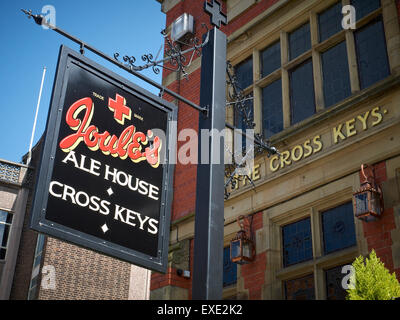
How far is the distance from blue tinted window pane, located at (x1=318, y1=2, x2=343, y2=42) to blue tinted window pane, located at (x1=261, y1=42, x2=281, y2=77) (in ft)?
3.65

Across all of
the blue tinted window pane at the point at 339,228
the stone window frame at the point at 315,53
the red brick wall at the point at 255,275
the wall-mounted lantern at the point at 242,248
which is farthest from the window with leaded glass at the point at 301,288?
the stone window frame at the point at 315,53

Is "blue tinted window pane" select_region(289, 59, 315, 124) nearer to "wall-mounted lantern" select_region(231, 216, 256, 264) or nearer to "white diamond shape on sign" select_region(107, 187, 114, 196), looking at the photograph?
"wall-mounted lantern" select_region(231, 216, 256, 264)

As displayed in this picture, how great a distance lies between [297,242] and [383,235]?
1879 millimetres

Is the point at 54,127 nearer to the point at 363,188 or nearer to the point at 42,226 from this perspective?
the point at 42,226

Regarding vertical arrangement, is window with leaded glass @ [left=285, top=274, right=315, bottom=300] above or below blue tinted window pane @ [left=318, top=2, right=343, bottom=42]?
below

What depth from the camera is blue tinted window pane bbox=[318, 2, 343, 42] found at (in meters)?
10.2

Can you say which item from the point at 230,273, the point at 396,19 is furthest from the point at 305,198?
the point at 396,19

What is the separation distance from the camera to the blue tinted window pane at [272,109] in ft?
35.2

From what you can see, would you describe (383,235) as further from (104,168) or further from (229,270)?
(104,168)

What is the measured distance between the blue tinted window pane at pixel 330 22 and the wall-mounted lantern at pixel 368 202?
3.63 meters

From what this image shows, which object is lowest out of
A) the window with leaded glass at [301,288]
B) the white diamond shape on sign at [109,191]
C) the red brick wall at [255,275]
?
the white diamond shape on sign at [109,191]

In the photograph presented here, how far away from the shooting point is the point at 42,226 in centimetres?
414

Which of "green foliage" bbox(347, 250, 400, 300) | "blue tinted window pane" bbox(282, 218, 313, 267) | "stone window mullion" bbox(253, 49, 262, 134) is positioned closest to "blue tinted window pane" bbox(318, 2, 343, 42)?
"stone window mullion" bbox(253, 49, 262, 134)

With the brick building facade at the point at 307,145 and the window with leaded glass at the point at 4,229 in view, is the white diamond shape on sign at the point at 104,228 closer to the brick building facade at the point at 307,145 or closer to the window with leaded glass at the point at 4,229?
the brick building facade at the point at 307,145
